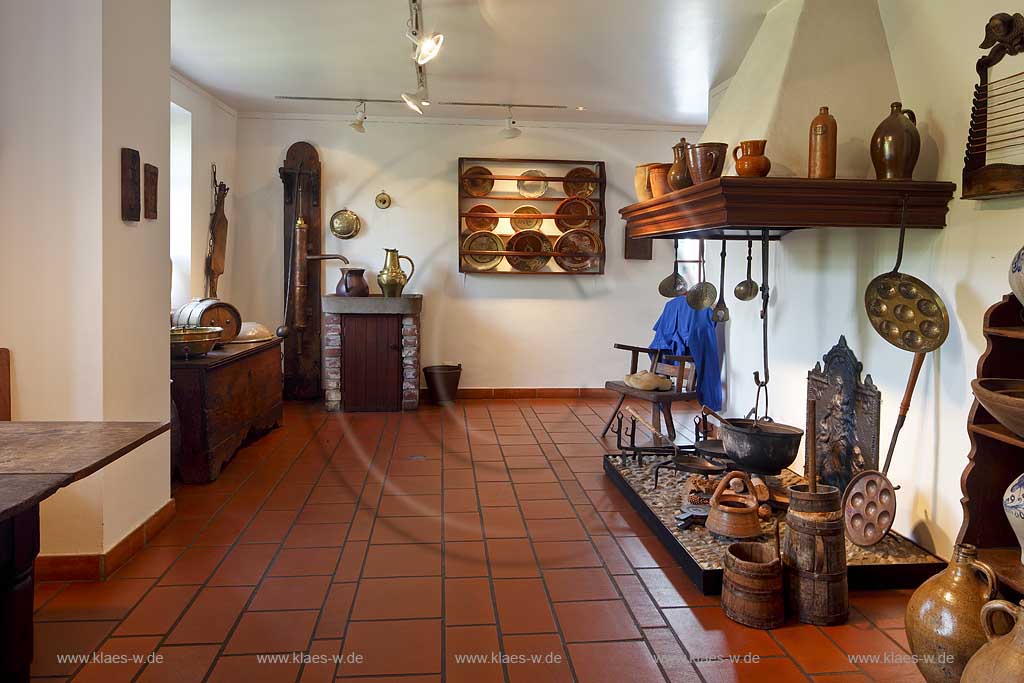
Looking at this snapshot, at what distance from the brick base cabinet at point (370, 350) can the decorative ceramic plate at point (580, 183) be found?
5.92 feet

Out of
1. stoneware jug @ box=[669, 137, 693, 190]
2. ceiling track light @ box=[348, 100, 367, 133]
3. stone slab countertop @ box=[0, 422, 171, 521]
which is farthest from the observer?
ceiling track light @ box=[348, 100, 367, 133]

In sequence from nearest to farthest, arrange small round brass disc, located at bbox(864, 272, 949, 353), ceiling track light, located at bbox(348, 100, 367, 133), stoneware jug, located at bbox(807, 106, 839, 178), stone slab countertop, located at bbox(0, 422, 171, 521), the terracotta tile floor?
stone slab countertop, located at bbox(0, 422, 171, 521), the terracotta tile floor, small round brass disc, located at bbox(864, 272, 949, 353), stoneware jug, located at bbox(807, 106, 839, 178), ceiling track light, located at bbox(348, 100, 367, 133)

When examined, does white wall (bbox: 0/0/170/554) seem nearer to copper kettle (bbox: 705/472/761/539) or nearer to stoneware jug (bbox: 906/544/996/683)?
copper kettle (bbox: 705/472/761/539)

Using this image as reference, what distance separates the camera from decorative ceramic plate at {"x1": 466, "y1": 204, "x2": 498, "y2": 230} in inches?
273

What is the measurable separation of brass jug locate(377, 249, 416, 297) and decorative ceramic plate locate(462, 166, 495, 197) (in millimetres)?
913

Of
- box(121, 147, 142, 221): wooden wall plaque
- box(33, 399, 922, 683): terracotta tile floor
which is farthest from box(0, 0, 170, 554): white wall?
box(33, 399, 922, 683): terracotta tile floor

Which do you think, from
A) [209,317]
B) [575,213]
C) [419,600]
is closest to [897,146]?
[419,600]

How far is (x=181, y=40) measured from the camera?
15.4ft

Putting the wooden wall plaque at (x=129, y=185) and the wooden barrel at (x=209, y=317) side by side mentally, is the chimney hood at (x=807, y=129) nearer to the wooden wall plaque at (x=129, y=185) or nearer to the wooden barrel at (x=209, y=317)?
the wooden wall plaque at (x=129, y=185)

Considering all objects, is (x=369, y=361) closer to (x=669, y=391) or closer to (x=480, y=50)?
(x=669, y=391)

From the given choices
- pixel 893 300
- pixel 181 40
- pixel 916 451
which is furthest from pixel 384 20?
pixel 916 451

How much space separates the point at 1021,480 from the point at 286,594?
2400mm

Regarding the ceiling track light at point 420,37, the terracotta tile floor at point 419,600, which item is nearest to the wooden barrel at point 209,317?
the terracotta tile floor at point 419,600

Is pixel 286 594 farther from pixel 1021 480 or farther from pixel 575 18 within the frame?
pixel 575 18
